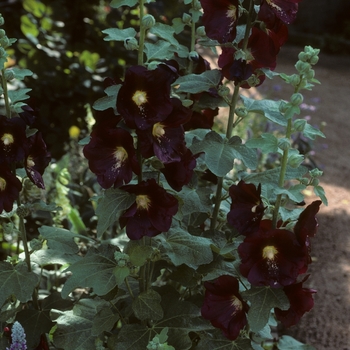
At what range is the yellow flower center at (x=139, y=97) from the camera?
1562mm

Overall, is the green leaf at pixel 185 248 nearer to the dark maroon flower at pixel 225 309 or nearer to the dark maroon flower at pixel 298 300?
the dark maroon flower at pixel 225 309

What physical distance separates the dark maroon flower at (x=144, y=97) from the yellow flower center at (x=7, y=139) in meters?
0.37

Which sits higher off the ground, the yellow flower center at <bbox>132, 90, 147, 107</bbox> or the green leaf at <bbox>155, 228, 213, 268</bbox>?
the yellow flower center at <bbox>132, 90, 147, 107</bbox>

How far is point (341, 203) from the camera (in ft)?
14.8

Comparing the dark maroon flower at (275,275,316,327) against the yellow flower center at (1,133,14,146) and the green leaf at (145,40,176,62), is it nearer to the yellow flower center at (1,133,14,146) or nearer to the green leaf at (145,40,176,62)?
the green leaf at (145,40,176,62)

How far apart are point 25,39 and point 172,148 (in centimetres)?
242

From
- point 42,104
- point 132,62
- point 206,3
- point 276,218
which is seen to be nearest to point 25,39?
point 42,104

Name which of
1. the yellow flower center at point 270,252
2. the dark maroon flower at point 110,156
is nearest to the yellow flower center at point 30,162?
the dark maroon flower at point 110,156

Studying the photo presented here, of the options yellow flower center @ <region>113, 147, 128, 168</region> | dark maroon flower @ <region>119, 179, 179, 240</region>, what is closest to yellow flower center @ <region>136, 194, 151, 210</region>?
dark maroon flower @ <region>119, 179, 179, 240</region>

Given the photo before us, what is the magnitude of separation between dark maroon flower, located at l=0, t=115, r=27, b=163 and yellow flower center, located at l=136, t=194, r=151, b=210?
0.35 m

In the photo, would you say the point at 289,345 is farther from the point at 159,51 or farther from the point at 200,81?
the point at 159,51

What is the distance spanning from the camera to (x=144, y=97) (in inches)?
61.7

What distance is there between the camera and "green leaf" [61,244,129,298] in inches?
64.6

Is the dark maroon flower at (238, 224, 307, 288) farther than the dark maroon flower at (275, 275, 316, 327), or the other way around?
the dark maroon flower at (275, 275, 316, 327)
